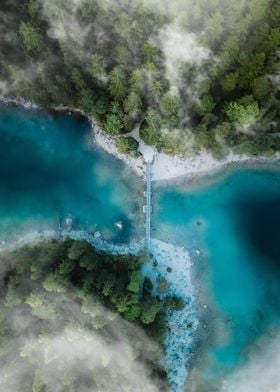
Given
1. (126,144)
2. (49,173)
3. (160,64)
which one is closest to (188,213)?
(126,144)

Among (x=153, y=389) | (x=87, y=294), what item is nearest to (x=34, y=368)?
(x=87, y=294)

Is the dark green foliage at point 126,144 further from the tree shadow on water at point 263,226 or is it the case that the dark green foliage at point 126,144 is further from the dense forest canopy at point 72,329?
the tree shadow on water at point 263,226

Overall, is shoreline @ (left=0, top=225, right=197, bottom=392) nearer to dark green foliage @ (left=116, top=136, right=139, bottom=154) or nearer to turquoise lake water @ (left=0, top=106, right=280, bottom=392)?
turquoise lake water @ (left=0, top=106, right=280, bottom=392)

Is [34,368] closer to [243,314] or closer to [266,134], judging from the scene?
[243,314]

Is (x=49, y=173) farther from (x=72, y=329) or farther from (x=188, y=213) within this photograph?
(x=72, y=329)

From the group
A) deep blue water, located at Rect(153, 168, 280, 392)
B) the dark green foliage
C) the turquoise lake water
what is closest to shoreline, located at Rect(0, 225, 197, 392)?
the turquoise lake water
